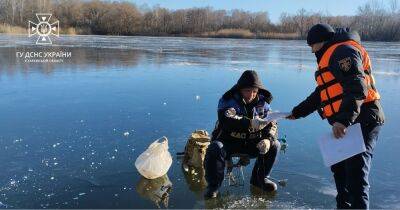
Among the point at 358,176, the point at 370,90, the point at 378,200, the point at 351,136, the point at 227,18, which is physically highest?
the point at 227,18

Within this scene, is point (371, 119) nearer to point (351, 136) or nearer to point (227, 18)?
point (351, 136)

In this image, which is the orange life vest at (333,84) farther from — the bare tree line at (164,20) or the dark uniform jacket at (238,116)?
the bare tree line at (164,20)

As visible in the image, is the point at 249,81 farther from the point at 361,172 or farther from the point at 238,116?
the point at 361,172

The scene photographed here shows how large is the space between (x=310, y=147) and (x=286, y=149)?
320mm

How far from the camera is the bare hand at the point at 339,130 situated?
9.72 ft

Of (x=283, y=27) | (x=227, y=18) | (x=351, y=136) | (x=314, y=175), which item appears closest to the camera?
(x=351, y=136)

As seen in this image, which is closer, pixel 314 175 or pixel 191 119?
pixel 314 175

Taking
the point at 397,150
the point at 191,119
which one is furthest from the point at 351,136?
the point at 191,119

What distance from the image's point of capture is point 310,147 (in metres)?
5.25

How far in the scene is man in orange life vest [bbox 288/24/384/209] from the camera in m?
2.88

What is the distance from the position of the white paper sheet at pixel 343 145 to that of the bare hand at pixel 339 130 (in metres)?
0.03

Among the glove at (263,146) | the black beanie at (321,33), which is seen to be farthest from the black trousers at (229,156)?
the black beanie at (321,33)

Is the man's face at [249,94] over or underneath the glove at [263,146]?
over

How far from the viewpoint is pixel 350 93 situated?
2.87 meters
